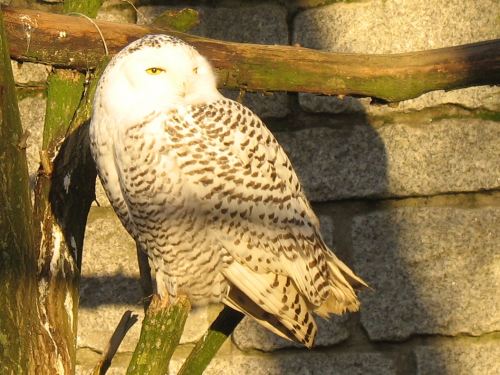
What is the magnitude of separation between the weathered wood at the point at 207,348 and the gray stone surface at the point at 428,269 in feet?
Answer: 2.68

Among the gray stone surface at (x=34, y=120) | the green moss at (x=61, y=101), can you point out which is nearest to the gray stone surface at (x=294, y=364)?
the gray stone surface at (x=34, y=120)

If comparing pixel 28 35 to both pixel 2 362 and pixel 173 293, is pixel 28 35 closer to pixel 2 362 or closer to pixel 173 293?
pixel 173 293

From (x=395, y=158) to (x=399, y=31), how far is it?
355 millimetres

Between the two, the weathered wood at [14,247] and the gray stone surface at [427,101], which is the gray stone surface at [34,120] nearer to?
the gray stone surface at [427,101]

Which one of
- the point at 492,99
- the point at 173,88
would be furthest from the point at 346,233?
the point at 173,88

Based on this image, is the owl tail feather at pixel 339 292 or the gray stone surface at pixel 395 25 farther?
the gray stone surface at pixel 395 25

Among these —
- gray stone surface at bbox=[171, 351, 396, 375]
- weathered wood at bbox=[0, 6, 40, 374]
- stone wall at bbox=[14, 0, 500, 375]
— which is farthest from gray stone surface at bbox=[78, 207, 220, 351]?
weathered wood at bbox=[0, 6, 40, 374]

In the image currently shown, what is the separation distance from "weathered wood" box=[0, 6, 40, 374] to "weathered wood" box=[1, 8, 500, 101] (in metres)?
0.47

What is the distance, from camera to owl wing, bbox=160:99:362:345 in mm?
2078

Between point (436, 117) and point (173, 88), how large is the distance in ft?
3.57

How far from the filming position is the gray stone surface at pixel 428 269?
9.55 feet

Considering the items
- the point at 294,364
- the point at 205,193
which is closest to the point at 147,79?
the point at 205,193

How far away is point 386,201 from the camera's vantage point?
2.94m

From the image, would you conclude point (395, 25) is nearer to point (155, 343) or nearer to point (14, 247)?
point (155, 343)
